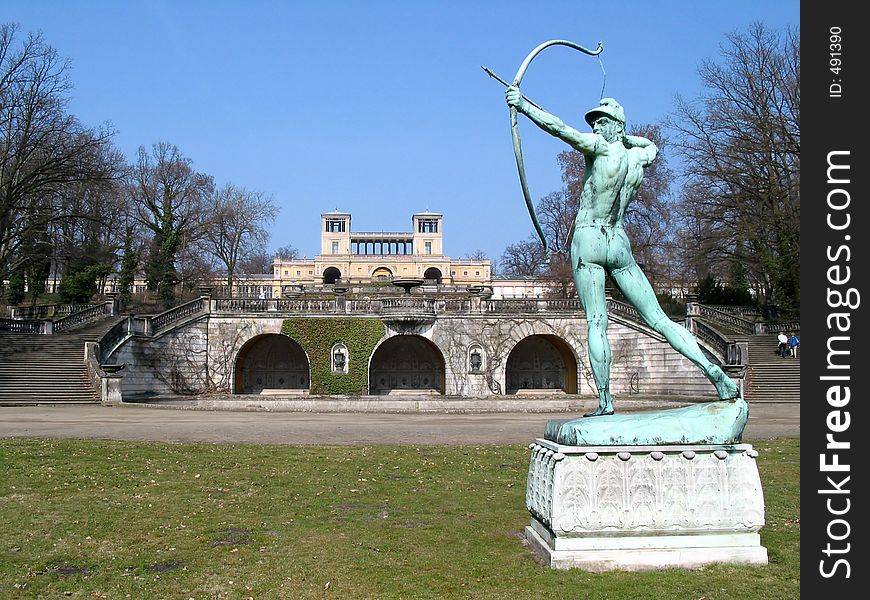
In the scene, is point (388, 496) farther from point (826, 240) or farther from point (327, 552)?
point (826, 240)

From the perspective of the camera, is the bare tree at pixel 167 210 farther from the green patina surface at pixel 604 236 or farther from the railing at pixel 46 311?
the green patina surface at pixel 604 236

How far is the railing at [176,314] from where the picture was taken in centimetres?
3394

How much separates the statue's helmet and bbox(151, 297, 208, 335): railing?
97.1 ft

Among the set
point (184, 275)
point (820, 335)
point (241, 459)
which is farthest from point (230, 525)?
point (184, 275)

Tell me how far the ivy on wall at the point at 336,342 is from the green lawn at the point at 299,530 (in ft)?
75.5

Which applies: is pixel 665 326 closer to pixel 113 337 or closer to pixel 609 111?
pixel 609 111

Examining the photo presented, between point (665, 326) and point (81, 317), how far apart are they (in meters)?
35.0

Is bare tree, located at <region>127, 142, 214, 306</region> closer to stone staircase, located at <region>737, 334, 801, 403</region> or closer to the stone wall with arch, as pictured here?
the stone wall with arch

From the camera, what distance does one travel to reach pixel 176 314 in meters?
35.4

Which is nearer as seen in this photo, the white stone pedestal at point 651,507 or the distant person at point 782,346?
the white stone pedestal at point 651,507

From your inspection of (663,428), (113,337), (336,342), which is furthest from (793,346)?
(663,428)

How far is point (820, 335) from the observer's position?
511cm

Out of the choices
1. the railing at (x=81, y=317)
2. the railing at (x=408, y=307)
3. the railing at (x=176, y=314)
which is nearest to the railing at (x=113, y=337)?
the railing at (x=176, y=314)

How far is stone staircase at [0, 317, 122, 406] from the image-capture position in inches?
1055
